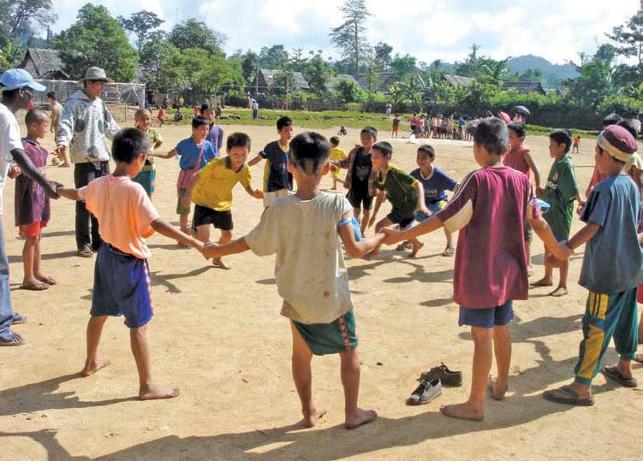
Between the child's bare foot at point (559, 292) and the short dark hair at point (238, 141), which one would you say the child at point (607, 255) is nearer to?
the child's bare foot at point (559, 292)

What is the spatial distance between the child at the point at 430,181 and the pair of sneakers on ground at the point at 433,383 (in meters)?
4.18

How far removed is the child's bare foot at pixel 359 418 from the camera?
437 centimetres

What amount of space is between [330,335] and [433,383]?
122cm

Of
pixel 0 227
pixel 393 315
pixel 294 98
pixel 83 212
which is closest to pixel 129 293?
pixel 0 227

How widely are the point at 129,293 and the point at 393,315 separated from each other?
304 cm

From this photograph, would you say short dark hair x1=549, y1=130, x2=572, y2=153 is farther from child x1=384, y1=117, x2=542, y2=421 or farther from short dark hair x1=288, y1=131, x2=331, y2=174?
short dark hair x1=288, y1=131, x2=331, y2=174

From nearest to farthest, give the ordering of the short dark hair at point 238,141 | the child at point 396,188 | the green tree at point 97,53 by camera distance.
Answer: the short dark hair at point 238,141 → the child at point 396,188 → the green tree at point 97,53

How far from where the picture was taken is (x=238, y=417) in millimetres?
4555

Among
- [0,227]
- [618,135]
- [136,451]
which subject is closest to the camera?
[136,451]

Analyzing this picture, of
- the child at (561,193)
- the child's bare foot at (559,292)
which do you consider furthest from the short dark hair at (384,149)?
the child's bare foot at (559,292)

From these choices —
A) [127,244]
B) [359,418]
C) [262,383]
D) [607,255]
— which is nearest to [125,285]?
[127,244]

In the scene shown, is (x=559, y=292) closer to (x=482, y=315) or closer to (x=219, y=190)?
(x=482, y=315)

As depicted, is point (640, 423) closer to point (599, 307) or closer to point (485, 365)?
point (599, 307)

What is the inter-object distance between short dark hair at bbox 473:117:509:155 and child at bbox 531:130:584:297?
364 centimetres
